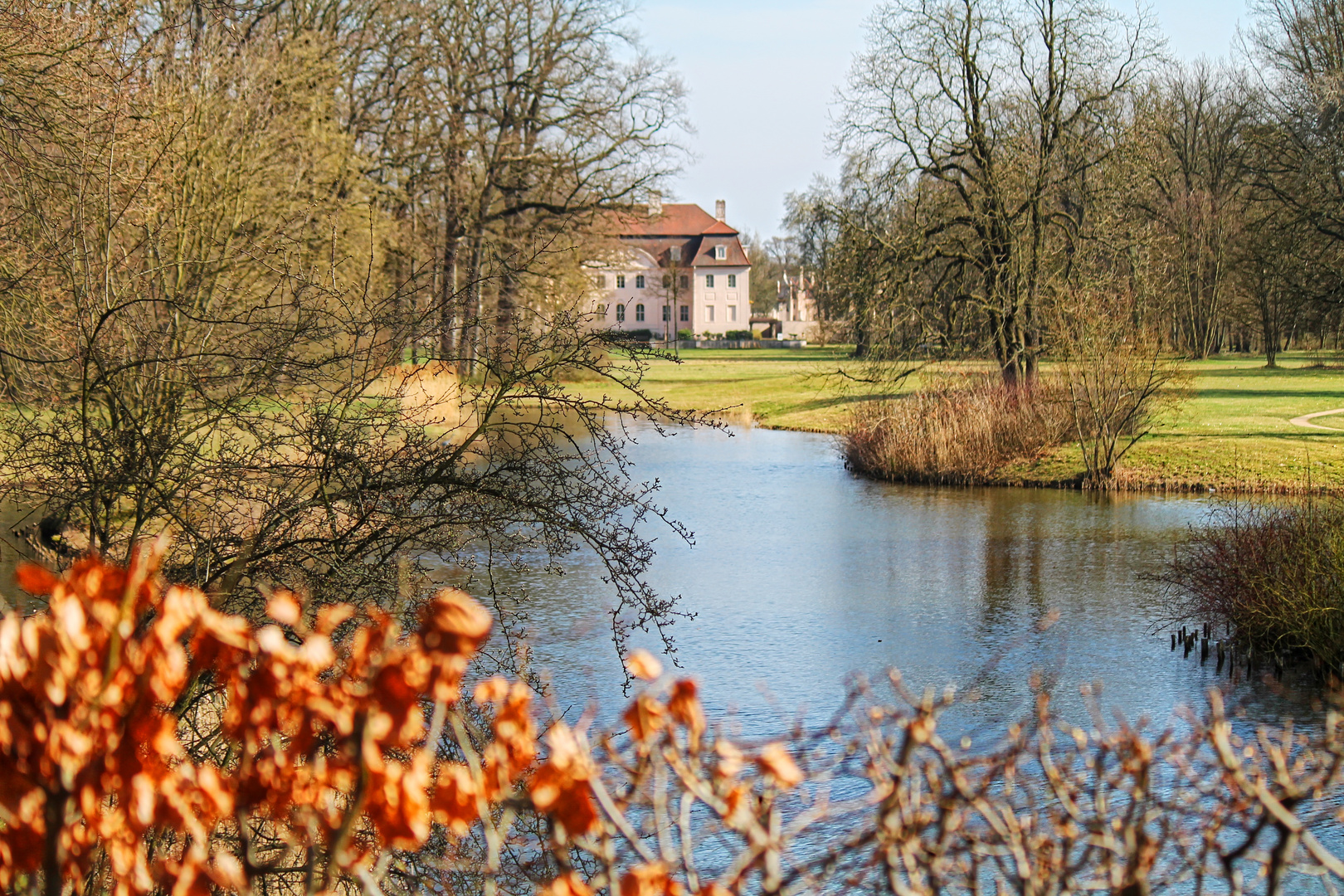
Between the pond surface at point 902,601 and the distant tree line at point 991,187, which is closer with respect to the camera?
the pond surface at point 902,601

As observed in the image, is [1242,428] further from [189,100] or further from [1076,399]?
[189,100]

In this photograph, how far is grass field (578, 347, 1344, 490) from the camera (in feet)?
73.7

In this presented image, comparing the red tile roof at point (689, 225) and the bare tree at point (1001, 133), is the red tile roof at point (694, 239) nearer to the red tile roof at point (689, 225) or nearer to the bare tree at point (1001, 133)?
the red tile roof at point (689, 225)

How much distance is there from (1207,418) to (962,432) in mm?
7981

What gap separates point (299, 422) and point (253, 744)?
5.59 m

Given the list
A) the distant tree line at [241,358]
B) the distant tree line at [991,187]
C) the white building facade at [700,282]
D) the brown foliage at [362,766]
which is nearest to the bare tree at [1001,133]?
the distant tree line at [991,187]

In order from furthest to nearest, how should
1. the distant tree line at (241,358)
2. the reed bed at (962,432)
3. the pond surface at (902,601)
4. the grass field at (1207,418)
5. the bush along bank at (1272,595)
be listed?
the reed bed at (962,432) → the grass field at (1207,418) → the pond surface at (902,601) → the bush along bank at (1272,595) → the distant tree line at (241,358)

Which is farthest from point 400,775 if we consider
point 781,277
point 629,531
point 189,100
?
point 781,277

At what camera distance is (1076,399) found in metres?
22.8

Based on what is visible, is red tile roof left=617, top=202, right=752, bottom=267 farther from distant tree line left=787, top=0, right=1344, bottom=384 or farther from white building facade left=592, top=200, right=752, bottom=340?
distant tree line left=787, top=0, right=1344, bottom=384

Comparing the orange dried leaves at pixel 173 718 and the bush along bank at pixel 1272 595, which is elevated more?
the orange dried leaves at pixel 173 718

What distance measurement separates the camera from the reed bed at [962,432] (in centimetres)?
2394

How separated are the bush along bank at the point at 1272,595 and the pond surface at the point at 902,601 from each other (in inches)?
15.2

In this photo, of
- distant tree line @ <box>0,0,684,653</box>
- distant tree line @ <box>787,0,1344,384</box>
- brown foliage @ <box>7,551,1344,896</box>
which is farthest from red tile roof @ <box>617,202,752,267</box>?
brown foliage @ <box>7,551,1344,896</box>
